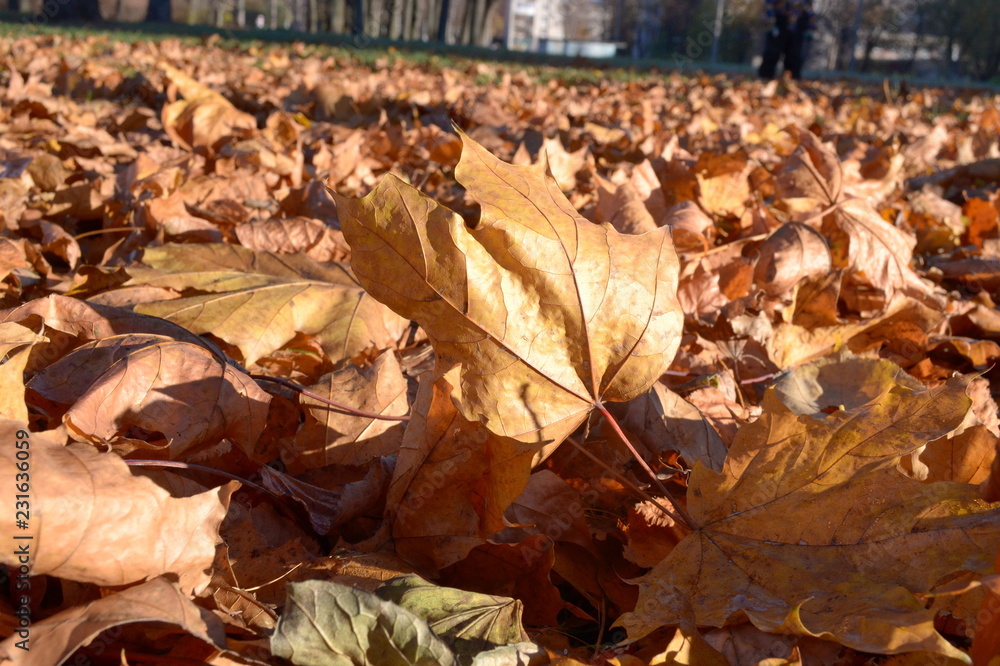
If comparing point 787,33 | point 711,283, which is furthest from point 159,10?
point 711,283

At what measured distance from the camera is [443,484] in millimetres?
889

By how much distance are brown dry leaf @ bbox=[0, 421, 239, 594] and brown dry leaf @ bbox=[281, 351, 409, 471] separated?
32 cm

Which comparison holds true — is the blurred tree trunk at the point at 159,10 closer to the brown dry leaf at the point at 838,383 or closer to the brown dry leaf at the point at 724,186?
the brown dry leaf at the point at 724,186

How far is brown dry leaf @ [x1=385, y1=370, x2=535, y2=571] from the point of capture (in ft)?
2.82

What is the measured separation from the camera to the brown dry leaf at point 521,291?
839mm

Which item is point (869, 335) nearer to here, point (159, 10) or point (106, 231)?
point (106, 231)

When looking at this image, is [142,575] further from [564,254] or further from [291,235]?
[291,235]

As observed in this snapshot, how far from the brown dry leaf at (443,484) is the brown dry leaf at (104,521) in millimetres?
224

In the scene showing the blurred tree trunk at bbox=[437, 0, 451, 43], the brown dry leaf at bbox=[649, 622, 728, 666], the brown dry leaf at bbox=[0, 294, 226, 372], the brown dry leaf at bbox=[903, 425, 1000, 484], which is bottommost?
the brown dry leaf at bbox=[649, 622, 728, 666]

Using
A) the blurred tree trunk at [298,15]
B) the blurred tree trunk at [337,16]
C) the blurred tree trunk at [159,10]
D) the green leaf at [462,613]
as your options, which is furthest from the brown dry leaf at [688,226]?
the blurred tree trunk at [298,15]

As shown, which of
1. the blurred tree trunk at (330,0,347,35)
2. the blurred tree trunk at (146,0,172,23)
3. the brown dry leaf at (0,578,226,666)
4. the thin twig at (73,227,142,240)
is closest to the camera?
the brown dry leaf at (0,578,226,666)

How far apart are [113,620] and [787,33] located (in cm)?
2076

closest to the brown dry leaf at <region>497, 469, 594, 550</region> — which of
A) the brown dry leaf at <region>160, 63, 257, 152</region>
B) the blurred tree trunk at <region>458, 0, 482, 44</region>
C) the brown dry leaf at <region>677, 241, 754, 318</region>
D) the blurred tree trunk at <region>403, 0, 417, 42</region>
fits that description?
the brown dry leaf at <region>677, 241, 754, 318</region>

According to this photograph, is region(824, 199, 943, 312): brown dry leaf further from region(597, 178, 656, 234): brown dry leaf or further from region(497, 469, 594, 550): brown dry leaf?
region(497, 469, 594, 550): brown dry leaf
